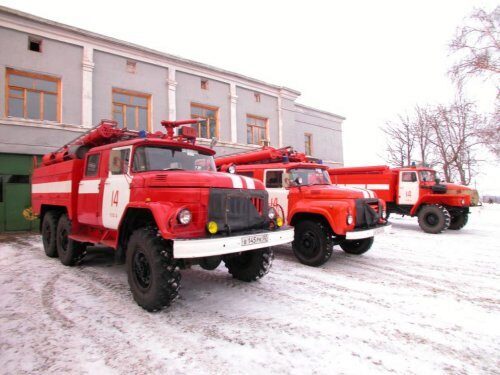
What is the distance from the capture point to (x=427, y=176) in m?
12.7

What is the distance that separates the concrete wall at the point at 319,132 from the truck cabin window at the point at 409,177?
381 inches

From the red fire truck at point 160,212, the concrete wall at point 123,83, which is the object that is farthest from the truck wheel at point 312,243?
the concrete wall at point 123,83

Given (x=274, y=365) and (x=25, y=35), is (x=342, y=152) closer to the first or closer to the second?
(x=25, y=35)

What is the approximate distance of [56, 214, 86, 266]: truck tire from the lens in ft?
20.4

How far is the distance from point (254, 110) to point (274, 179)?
1310 cm

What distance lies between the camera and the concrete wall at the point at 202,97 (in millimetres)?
16531

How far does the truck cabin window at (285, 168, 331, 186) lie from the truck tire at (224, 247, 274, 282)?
8.15 feet

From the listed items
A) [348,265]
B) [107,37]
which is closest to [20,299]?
[348,265]

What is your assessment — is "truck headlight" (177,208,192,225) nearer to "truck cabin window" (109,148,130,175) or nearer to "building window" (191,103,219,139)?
"truck cabin window" (109,148,130,175)

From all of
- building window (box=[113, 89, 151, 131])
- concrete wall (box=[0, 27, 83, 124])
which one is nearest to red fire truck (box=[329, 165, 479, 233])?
building window (box=[113, 89, 151, 131])

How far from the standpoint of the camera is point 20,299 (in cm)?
455

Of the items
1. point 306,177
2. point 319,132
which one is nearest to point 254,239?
point 306,177

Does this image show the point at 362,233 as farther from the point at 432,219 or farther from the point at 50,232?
the point at 432,219

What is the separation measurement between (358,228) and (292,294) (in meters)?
2.44
